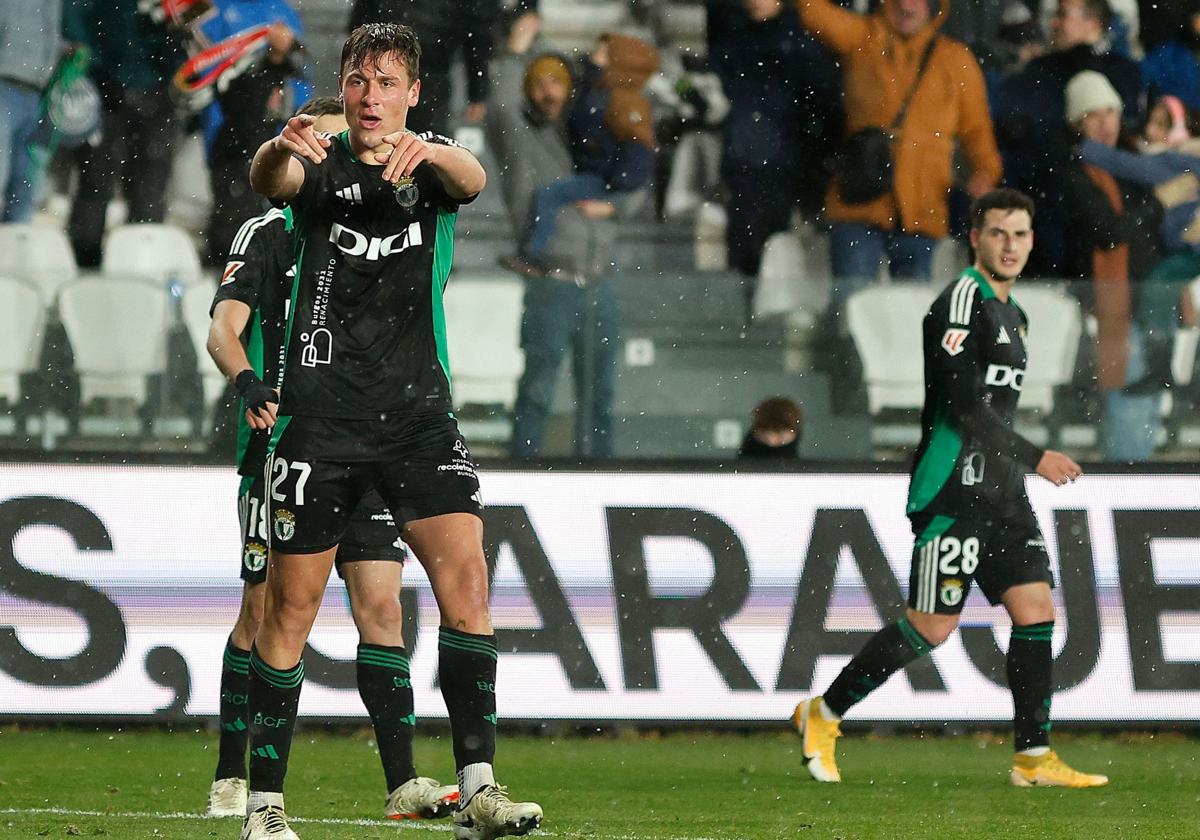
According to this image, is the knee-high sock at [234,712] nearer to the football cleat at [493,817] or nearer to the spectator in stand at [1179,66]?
the football cleat at [493,817]

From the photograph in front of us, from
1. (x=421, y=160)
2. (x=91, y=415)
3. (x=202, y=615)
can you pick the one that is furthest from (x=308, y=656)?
(x=421, y=160)

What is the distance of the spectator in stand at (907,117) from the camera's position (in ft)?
31.3

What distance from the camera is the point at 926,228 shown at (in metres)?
9.55

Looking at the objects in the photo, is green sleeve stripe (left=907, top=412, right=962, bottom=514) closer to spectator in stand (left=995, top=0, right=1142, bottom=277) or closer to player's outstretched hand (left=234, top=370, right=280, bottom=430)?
player's outstretched hand (left=234, top=370, right=280, bottom=430)

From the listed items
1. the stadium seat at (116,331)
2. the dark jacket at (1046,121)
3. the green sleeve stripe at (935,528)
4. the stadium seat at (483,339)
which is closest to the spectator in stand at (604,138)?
the stadium seat at (483,339)

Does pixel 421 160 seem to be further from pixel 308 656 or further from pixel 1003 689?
pixel 1003 689

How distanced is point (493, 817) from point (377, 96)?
5.64ft

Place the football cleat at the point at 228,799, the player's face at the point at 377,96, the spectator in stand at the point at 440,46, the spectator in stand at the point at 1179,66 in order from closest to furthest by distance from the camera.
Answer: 1. the player's face at the point at 377,96
2. the football cleat at the point at 228,799
3. the spectator in stand at the point at 440,46
4. the spectator in stand at the point at 1179,66

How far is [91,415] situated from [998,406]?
3.99 meters

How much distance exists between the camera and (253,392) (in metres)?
5.48

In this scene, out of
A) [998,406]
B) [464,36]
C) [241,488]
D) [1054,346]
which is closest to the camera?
[241,488]

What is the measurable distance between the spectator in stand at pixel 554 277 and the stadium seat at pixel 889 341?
1.16m

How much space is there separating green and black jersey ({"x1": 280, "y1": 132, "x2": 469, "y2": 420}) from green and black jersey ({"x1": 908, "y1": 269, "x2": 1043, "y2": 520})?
2.67m

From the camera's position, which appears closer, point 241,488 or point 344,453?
point 344,453
